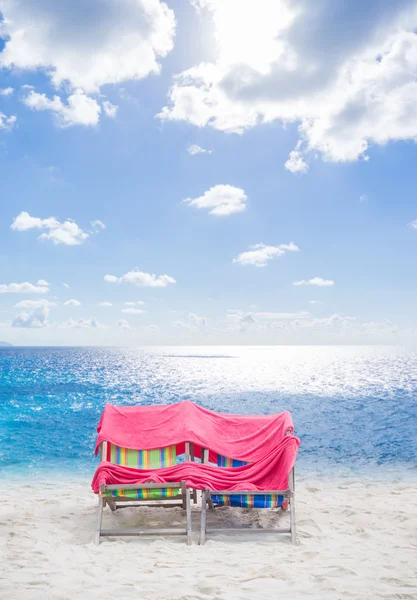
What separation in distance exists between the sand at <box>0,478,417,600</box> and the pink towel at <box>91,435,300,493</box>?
0.61 meters

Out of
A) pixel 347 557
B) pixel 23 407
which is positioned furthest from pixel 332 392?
pixel 347 557

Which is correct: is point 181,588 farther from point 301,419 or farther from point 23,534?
point 301,419

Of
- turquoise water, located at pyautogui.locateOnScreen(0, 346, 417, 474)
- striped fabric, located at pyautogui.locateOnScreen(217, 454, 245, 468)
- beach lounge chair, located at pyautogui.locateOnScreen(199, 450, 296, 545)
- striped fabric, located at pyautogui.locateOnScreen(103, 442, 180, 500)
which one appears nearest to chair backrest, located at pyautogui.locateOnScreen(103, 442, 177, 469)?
striped fabric, located at pyautogui.locateOnScreen(103, 442, 180, 500)

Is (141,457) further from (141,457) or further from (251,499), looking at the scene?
(251,499)

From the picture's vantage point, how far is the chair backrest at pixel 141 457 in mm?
6363

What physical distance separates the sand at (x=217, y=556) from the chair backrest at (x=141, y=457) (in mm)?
741

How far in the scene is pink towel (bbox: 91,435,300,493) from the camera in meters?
5.58

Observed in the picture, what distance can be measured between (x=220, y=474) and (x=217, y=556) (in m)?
1.02

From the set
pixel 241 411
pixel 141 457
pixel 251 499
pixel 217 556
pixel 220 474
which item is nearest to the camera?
pixel 217 556

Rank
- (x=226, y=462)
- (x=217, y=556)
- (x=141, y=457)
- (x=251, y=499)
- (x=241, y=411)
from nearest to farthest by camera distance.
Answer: (x=217, y=556), (x=251, y=499), (x=141, y=457), (x=226, y=462), (x=241, y=411)

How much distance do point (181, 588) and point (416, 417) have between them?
72.5ft

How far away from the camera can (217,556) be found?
4.98 metres

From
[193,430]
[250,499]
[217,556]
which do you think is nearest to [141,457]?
[193,430]

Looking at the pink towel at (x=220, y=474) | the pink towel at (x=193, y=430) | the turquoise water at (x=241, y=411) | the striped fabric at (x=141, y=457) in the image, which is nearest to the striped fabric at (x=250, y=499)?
the pink towel at (x=220, y=474)
